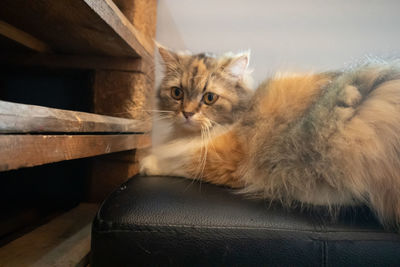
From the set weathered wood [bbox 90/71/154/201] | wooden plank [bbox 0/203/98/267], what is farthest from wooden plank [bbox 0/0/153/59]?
wooden plank [bbox 0/203/98/267]

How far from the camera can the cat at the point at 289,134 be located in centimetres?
64

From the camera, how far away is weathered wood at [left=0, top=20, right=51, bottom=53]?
102cm

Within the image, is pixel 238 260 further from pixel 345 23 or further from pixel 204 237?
pixel 345 23

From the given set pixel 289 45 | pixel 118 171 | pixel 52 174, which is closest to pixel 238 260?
pixel 118 171

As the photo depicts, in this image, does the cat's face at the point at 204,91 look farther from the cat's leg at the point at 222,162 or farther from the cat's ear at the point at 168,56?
the cat's leg at the point at 222,162

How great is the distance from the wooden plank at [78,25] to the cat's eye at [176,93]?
0.25 m

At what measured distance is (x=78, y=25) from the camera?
2.97ft

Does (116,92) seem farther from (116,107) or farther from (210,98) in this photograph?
(210,98)

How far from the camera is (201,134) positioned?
3.20 ft

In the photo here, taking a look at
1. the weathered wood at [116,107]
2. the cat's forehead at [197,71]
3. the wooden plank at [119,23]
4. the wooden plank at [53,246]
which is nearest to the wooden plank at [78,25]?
the wooden plank at [119,23]

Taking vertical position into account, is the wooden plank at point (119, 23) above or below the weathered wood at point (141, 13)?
below

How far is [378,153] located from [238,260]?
16.5 inches

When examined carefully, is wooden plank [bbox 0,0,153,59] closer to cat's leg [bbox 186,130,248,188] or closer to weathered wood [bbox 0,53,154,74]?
weathered wood [bbox 0,53,154,74]

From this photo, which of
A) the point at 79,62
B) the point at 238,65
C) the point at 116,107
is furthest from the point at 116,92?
the point at 238,65
